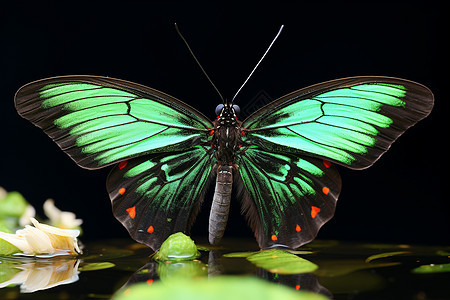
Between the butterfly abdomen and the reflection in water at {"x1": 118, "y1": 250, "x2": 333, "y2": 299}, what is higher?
the butterfly abdomen

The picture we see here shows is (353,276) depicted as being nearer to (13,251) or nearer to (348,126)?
(348,126)

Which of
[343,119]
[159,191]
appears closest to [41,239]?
[159,191]

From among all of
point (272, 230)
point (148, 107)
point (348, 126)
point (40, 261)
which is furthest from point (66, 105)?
point (348, 126)

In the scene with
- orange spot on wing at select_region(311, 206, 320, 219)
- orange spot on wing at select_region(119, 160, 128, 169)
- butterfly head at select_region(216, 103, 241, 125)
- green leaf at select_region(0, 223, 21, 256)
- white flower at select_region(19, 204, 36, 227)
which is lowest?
green leaf at select_region(0, 223, 21, 256)

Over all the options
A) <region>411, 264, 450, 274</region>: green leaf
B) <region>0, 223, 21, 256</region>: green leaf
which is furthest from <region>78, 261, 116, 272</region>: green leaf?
<region>411, 264, 450, 274</region>: green leaf

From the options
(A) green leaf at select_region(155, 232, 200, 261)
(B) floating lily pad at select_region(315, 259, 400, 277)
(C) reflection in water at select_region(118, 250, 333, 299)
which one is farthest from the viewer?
(A) green leaf at select_region(155, 232, 200, 261)

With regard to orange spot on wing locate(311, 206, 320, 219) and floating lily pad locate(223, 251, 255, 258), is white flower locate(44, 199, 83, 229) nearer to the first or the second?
floating lily pad locate(223, 251, 255, 258)

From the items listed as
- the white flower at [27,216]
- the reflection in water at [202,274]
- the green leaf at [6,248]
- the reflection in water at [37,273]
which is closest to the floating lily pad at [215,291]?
the reflection in water at [202,274]
